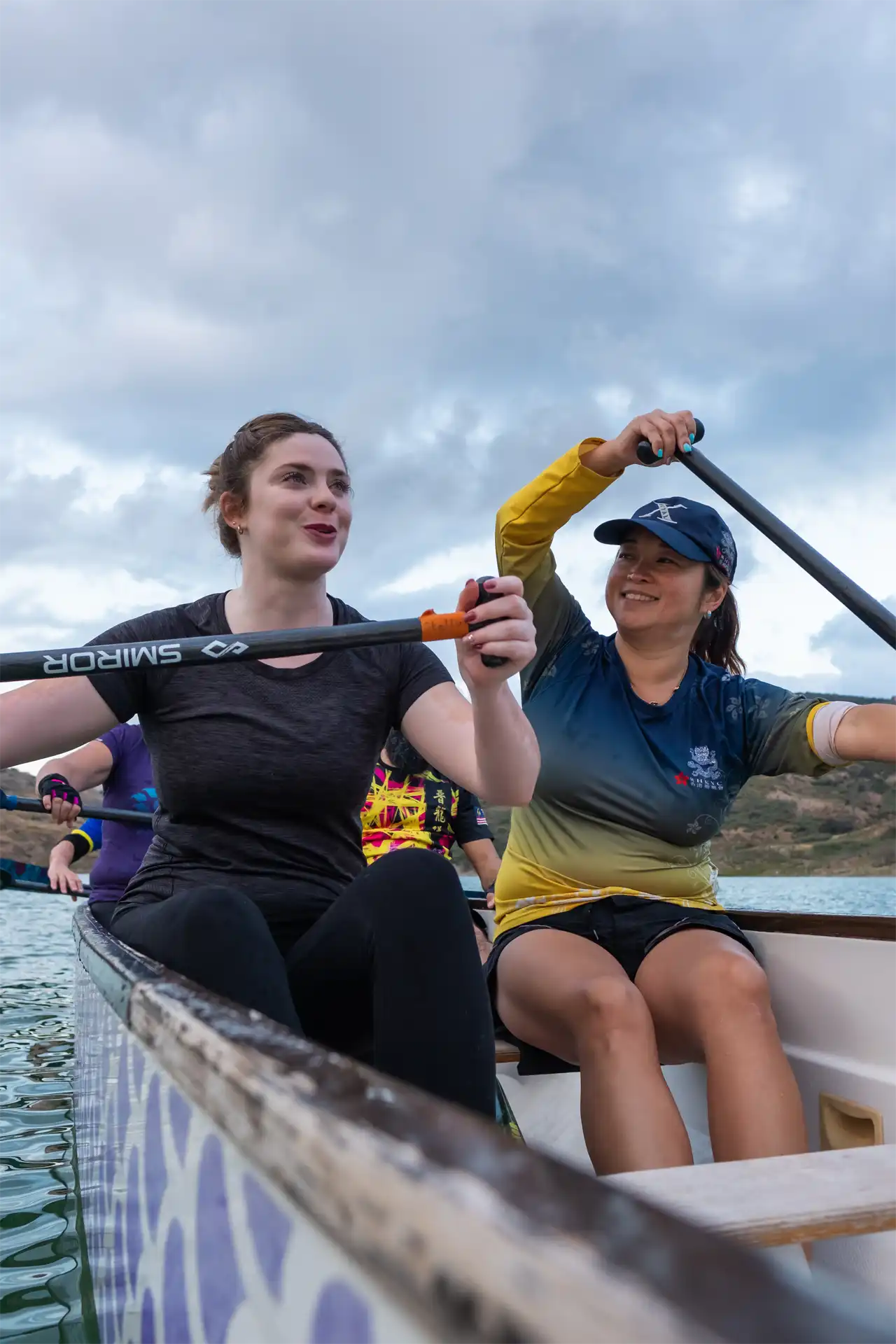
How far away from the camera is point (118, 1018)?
1364 mm

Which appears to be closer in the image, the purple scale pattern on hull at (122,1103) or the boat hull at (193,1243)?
the boat hull at (193,1243)

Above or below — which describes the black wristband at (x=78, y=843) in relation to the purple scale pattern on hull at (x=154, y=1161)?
above

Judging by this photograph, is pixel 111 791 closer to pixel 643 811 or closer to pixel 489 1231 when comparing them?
pixel 643 811

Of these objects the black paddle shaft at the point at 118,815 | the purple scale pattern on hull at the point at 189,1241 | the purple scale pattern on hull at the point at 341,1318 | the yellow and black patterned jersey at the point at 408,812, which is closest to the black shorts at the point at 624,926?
the purple scale pattern on hull at the point at 189,1241

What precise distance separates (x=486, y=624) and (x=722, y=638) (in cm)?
129

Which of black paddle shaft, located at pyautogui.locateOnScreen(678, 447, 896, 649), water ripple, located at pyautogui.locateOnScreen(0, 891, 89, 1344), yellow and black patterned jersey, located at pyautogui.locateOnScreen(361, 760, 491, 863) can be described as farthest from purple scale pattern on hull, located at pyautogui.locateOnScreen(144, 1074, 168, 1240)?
yellow and black patterned jersey, located at pyautogui.locateOnScreen(361, 760, 491, 863)

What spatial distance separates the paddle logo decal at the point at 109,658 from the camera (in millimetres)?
2002

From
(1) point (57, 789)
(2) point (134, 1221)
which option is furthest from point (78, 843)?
(2) point (134, 1221)

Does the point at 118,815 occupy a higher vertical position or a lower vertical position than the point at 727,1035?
higher

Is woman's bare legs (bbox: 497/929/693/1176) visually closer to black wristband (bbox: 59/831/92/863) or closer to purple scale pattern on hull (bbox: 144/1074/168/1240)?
purple scale pattern on hull (bbox: 144/1074/168/1240)

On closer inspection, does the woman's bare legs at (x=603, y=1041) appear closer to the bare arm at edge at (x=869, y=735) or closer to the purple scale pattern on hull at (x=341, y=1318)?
the bare arm at edge at (x=869, y=735)

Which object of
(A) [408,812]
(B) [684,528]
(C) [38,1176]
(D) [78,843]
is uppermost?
(B) [684,528]

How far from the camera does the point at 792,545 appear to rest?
10.2 feet

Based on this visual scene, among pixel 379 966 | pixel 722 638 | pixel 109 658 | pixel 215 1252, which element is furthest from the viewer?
pixel 722 638
